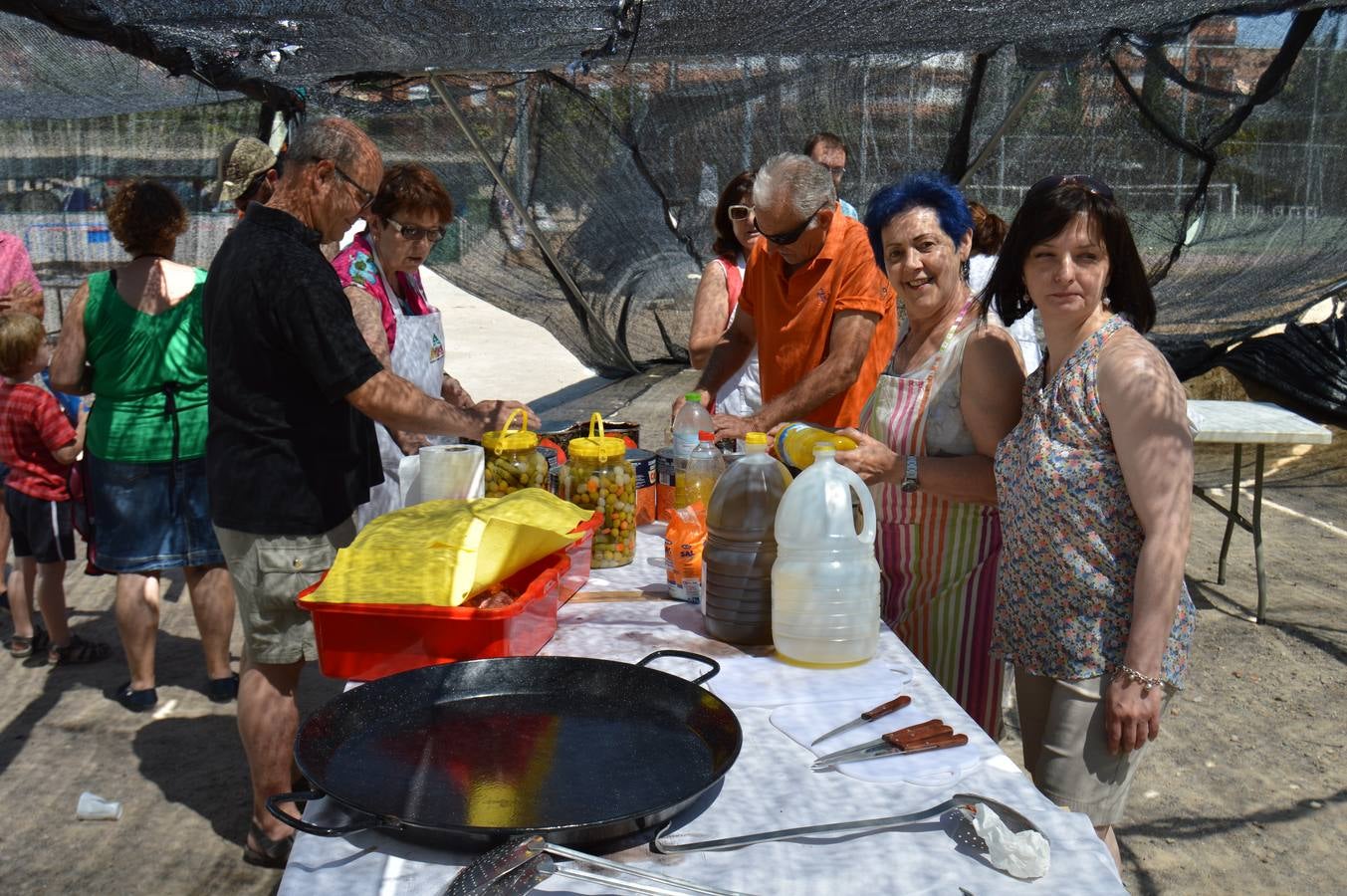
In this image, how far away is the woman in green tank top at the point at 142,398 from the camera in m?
3.79

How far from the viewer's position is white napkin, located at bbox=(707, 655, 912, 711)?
1756 millimetres

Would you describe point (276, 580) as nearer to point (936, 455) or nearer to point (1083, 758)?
point (936, 455)

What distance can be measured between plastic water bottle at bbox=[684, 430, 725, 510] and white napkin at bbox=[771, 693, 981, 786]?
0.79 meters

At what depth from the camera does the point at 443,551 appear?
6.11 feet

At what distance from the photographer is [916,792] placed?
4.78 ft

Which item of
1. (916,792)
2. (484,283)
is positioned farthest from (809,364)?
(484,283)

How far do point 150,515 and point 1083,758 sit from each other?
128 inches

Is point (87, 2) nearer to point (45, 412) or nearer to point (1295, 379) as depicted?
point (45, 412)

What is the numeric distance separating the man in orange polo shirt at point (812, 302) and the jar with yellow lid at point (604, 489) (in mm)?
584

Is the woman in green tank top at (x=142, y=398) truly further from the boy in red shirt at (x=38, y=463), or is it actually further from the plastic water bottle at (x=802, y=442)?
the plastic water bottle at (x=802, y=442)

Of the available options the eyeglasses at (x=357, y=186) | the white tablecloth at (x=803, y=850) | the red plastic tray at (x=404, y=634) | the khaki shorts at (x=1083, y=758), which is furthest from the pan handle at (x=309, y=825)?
the eyeglasses at (x=357, y=186)

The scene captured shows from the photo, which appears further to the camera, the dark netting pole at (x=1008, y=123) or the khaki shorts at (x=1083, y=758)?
the dark netting pole at (x=1008, y=123)

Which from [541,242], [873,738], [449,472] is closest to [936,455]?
[873,738]

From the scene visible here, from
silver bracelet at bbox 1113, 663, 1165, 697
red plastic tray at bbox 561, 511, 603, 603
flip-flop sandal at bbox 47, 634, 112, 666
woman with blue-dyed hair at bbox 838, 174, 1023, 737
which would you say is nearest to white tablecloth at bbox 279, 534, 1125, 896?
silver bracelet at bbox 1113, 663, 1165, 697
